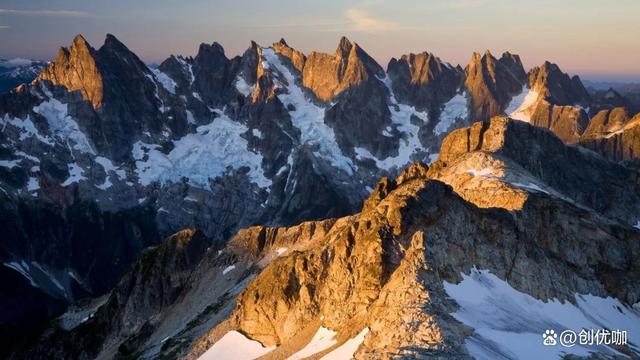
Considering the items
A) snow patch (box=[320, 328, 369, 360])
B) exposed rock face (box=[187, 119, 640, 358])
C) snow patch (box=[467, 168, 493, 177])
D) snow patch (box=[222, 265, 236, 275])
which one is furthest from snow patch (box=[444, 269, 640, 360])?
snow patch (box=[222, 265, 236, 275])

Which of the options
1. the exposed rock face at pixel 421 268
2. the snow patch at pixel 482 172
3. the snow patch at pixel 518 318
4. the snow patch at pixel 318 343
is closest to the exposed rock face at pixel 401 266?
the exposed rock face at pixel 421 268

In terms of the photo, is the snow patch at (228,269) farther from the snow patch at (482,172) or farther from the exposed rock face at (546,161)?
the snow patch at (482,172)

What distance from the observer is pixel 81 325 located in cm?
18962

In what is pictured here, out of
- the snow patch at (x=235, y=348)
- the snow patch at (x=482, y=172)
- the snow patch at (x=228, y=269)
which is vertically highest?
the snow patch at (x=482, y=172)

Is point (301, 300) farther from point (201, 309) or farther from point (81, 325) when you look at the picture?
point (81, 325)

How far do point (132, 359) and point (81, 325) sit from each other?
177ft

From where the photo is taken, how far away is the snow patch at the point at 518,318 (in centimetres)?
7500

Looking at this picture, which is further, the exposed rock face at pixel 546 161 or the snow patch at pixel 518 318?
the exposed rock face at pixel 546 161

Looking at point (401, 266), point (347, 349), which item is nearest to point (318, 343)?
point (347, 349)

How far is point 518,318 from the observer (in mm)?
86375

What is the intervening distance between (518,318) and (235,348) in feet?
117

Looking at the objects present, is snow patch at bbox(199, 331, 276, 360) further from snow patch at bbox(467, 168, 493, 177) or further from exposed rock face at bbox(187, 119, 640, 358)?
snow patch at bbox(467, 168, 493, 177)

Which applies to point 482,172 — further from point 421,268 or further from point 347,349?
point 347,349

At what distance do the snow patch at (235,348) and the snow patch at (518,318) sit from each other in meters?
25.2
